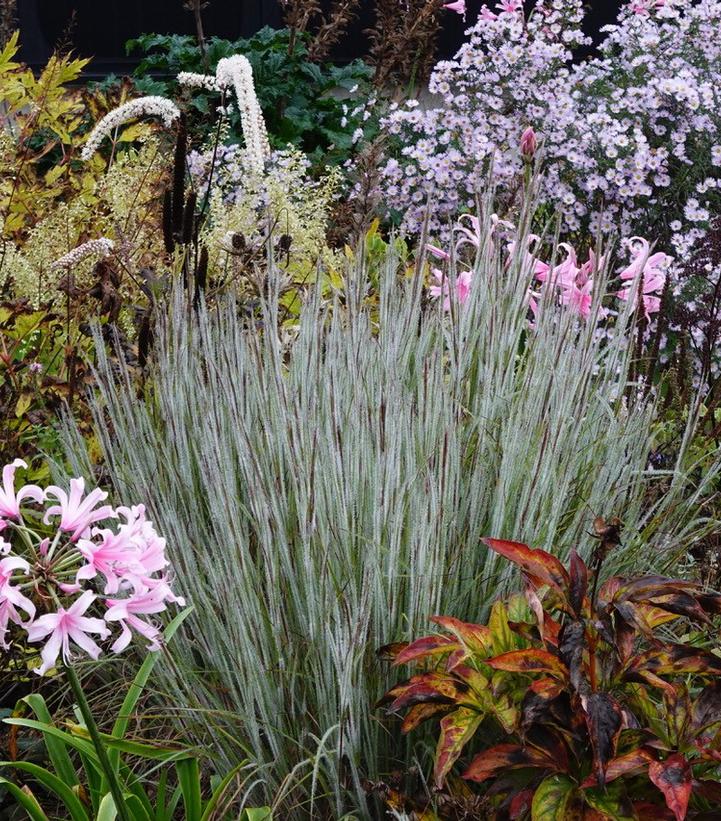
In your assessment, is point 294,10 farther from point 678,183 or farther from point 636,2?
point 678,183

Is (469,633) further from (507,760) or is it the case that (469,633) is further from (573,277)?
(573,277)

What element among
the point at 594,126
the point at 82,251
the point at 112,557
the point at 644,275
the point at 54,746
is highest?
the point at 112,557

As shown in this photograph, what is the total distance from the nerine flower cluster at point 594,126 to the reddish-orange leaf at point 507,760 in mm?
3272

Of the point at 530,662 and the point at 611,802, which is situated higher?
the point at 530,662

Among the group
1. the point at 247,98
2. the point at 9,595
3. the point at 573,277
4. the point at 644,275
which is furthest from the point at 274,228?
the point at 9,595

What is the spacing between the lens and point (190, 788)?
5.95 ft

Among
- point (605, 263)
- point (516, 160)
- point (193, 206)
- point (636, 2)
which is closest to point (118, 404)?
point (193, 206)

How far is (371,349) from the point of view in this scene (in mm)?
2467

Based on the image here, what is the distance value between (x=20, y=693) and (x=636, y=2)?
510cm

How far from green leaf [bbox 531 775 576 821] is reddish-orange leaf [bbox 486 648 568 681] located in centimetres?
16

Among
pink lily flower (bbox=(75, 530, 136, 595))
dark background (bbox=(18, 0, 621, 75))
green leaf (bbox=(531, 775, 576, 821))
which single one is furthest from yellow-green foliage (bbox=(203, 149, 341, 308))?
dark background (bbox=(18, 0, 621, 75))

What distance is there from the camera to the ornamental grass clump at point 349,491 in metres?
1.93

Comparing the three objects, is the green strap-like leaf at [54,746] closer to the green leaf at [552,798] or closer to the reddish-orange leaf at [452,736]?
the reddish-orange leaf at [452,736]

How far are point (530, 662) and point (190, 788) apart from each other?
583 mm
